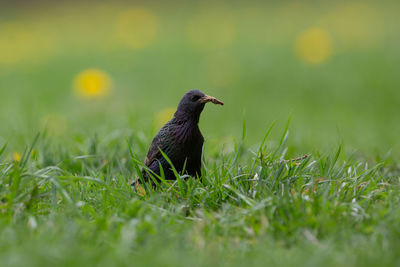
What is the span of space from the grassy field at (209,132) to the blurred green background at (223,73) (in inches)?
1.5

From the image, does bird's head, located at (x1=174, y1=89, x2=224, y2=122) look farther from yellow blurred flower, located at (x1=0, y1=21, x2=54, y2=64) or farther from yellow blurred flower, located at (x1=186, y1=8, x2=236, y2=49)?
yellow blurred flower, located at (x1=0, y1=21, x2=54, y2=64)

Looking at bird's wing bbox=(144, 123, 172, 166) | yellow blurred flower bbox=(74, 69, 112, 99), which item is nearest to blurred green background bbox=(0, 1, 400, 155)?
yellow blurred flower bbox=(74, 69, 112, 99)

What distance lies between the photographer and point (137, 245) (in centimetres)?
269

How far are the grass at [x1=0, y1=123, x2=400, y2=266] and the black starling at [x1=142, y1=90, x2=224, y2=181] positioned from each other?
0.17 metres

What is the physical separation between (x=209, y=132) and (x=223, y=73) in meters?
2.72

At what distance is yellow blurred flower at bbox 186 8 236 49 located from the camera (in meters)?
11.2

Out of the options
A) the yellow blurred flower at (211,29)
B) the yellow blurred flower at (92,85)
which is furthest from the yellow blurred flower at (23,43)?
the yellow blurred flower at (92,85)

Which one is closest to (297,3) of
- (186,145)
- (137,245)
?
(186,145)

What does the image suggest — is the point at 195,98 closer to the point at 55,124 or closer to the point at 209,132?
the point at 209,132

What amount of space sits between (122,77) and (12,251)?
7249 millimetres

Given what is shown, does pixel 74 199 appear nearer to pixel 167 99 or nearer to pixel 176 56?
pixel 167 99

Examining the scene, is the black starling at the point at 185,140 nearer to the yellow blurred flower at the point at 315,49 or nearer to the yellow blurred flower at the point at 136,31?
the yellow blurred flower at the point at 315,49

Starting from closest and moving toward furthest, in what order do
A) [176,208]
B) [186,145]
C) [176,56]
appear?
[176,208], [186,145], [176,56]

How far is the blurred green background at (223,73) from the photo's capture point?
6.83 meters
